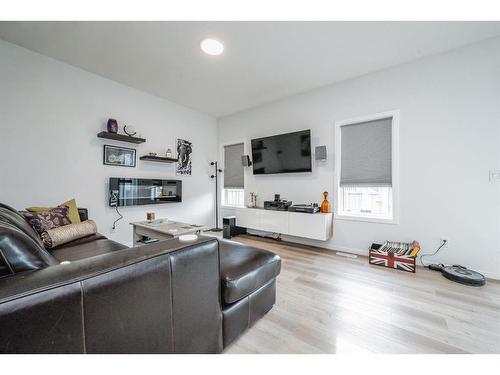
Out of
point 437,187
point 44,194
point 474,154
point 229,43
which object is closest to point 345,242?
point 437,187

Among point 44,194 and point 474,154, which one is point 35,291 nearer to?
point 44,194

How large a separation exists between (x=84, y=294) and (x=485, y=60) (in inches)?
156

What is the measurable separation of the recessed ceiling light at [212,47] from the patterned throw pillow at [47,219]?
7.81 ft

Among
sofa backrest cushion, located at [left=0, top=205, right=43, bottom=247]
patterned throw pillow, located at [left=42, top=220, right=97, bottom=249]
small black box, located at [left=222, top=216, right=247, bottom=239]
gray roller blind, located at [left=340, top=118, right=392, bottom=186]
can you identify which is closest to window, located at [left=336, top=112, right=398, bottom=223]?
gray roller blind, located at [left=340, top=118, right=392, bottom=186]

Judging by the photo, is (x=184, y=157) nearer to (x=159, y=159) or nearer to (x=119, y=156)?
(x=159, y=159)

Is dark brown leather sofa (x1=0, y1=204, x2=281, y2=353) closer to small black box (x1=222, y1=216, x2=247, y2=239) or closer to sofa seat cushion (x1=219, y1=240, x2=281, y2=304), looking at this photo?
sofa seat cushion (x1=219, y1=240, x2=281, y2=304)

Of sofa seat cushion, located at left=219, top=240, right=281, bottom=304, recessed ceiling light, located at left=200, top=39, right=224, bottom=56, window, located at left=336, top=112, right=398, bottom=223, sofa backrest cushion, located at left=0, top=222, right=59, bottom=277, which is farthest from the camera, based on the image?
window, located at left=336, top=112, right=398, bottom=223

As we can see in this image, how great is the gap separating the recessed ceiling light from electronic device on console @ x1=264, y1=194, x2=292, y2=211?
2.35 m

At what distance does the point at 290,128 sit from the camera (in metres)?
3.74

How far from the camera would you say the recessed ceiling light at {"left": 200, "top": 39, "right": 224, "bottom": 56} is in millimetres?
2342

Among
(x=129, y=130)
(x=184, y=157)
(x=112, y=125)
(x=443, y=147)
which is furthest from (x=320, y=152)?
(x=112, y=125)

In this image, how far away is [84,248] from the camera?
1.86m

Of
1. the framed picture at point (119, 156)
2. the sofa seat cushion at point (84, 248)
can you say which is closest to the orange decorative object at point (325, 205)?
the sofa seat cushion at point (84, 248)
